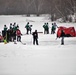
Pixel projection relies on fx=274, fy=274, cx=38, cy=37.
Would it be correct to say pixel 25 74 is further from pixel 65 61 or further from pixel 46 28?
pixel 46 28

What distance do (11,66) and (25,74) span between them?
1.52 metres

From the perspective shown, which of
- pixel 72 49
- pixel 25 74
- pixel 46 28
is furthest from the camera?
pixel 46 28

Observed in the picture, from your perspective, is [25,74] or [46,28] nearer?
[25,74]

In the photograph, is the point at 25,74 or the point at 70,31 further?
the point at 70,31

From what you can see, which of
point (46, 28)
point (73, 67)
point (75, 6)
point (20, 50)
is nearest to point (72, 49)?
point (20, 50)

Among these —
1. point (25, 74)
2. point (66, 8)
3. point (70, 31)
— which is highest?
point (66, 8)

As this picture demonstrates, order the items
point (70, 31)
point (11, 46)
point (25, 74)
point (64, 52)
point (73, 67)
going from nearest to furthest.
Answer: point (25, 74) < point (73, 67) < point (64, 52) < point (11, 46) < point (70, 31)

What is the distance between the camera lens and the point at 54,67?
11594 mm

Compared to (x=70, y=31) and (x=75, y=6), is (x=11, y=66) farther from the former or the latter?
(x=75, y=6)

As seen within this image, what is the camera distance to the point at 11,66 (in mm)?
11875

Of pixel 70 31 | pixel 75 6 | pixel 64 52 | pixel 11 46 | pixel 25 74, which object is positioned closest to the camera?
pixel 25 74

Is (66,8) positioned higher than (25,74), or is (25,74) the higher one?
(66,8)

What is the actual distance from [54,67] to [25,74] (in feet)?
5.25

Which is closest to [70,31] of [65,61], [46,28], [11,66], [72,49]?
[46,28]
